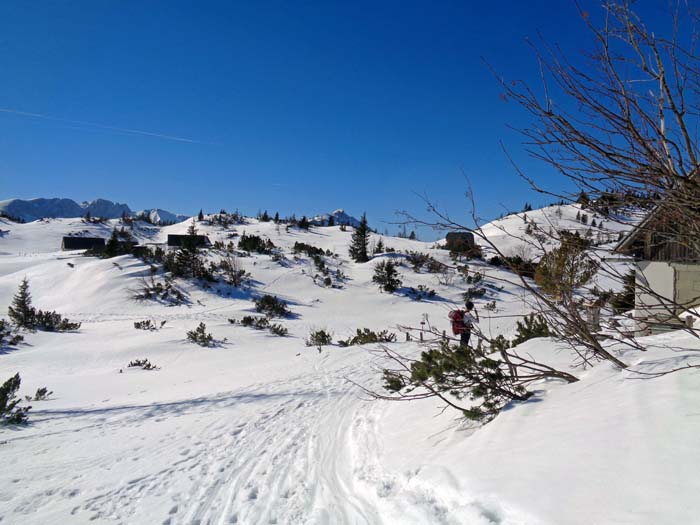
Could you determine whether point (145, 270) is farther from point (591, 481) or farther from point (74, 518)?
point (591, 481)

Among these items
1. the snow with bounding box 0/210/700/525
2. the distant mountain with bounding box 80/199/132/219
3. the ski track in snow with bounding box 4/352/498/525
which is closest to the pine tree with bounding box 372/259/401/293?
the snow with bounding box 0/210/700/525

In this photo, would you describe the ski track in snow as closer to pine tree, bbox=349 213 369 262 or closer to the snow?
the snow

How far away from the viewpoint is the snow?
2225 mm

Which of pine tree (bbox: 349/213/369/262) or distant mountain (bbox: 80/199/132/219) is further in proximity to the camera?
distant mountain (bbox: 80/199/132/219)

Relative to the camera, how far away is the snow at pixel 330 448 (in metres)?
2.22

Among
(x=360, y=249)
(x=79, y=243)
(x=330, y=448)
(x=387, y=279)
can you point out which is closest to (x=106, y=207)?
(x=79, y=243)

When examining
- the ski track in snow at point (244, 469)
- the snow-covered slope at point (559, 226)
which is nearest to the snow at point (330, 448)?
the ski track in snow at point (244, 469)

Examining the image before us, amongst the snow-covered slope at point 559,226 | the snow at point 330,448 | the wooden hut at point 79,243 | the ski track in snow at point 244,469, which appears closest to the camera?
the snow at point 330,448

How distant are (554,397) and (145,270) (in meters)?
22.2

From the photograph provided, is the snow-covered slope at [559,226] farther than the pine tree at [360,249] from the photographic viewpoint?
No

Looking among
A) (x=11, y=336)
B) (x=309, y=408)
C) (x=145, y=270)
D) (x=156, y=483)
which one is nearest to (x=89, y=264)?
(x=145, y=270)

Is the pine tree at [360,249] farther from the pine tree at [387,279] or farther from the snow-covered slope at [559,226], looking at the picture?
the snow-covered slope at [559,226]

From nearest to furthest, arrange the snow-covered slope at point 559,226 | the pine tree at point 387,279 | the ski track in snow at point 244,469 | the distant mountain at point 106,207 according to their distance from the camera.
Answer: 1. the snow-covered slope at point 559,226
2. the ski track in snow at point 244,469
3. the pine tree at point 387,279
4. the distant mountain at point 106,207

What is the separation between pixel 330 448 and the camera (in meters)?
4.90
